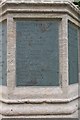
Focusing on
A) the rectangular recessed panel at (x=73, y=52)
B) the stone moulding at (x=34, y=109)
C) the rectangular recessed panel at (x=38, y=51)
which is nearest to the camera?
the stone moulding at (x=34, y=109)

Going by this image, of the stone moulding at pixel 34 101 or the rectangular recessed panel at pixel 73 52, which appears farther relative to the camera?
the rectangular recessed panel at pixel 73 52

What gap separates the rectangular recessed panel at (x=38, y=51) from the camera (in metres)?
6.42

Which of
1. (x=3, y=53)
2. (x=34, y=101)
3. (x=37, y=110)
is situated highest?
(x=3, y=53)

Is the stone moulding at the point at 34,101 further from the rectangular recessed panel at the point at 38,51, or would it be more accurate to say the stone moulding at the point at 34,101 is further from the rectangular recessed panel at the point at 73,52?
the rectangular recessed panel at the point at 73,52

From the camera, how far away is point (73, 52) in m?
6.94

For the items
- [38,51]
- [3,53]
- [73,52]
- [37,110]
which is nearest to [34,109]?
[37,110]

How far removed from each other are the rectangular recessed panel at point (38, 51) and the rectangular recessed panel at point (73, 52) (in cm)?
Answer: 43

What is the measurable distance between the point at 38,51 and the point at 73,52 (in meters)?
1.02

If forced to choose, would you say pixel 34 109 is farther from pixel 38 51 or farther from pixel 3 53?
pixel 3 53

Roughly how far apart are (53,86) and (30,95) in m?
0.60

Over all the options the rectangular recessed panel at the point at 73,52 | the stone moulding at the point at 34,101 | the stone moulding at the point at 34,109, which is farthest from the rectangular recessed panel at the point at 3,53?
the rectangular recessed panel at the point at 73,52

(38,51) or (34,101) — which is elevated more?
(38,51)

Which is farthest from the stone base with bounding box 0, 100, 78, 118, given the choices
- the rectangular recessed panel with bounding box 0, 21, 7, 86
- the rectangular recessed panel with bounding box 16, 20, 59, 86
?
the rectangular recessed panel with bounding box 0, 21, 7, 86

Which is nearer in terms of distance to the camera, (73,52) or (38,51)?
(38,51)
